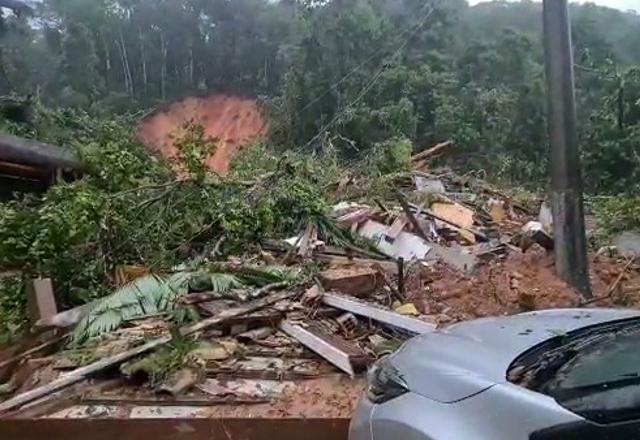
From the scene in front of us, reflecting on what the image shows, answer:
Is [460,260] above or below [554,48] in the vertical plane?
below

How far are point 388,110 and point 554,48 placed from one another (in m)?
11.3

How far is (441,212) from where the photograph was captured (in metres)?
9.38

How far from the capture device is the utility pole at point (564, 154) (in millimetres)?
5652

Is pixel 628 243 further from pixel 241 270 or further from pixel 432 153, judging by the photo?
pixel 432 153

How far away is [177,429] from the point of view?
3.82 meters

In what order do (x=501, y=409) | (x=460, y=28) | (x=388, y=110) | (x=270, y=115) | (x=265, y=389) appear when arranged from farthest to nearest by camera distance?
1. (x=460, y=28)
2. (x=270, y=115)
3. (x=388, y=110)
4. (x=265, y=389)
5. (x=501, y=409)

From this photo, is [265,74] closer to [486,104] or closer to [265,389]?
[486,104]

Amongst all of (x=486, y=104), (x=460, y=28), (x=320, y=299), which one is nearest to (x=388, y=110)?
(x=486, y=104)

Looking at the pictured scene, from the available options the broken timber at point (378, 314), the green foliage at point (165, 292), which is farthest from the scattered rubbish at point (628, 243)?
the green foliage at point (165, 292)

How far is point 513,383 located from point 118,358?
10.5ft

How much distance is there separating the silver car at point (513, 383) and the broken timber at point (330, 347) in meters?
1.65

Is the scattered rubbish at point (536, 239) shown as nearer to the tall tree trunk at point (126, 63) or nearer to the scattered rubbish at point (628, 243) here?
the scattered rubbish at point (628, 243)

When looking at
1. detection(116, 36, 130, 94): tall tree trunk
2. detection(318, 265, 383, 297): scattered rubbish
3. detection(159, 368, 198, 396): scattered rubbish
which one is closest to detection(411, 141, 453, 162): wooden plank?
detection(318, 265, 383, 297): scattered rubbish

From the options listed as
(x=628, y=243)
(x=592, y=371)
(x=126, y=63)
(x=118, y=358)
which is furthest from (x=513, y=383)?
(x=126, y=63)
